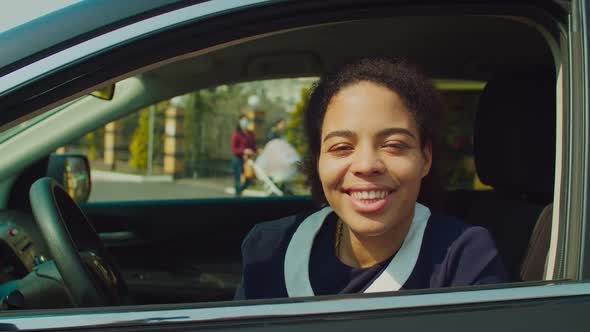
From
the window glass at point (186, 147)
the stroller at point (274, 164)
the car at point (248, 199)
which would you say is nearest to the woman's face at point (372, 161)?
the car at point (248, 199)

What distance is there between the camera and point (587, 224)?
3.94 ft

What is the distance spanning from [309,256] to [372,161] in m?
0.31

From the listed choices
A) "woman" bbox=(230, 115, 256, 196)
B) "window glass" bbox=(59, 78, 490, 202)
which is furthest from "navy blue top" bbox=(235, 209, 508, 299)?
"woman" bbox=(230, 115, 256, 196)

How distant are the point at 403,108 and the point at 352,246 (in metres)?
0.34

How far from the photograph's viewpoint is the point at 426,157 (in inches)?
61.1

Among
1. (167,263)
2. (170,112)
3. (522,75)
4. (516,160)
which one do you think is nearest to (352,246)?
(516,160)

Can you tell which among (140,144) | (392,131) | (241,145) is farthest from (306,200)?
(140,144)

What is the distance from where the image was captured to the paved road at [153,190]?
40.5 feet

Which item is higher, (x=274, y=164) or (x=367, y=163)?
(x=274, y=164)

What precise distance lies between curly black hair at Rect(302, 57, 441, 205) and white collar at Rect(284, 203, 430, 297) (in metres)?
0.18

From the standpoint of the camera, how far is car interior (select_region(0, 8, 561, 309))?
2.01 m

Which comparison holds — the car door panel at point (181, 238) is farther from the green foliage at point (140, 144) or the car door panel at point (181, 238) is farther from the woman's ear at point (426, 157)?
the green foliage at point (140, 144)

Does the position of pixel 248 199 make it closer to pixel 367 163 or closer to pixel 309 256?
pixel 309 256

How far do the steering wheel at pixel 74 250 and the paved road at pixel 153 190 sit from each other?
9887mm
